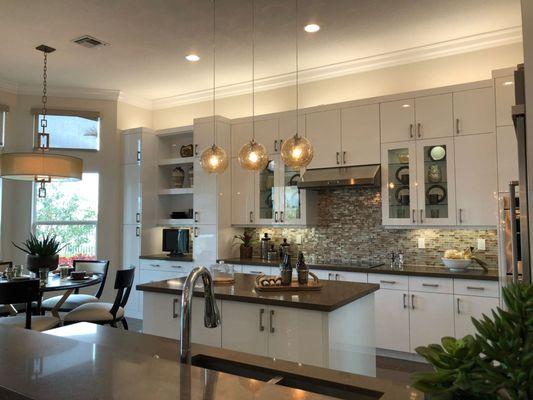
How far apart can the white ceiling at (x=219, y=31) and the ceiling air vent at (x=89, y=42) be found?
75 millimetres

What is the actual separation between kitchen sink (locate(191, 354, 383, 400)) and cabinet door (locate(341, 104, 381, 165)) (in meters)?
3.43

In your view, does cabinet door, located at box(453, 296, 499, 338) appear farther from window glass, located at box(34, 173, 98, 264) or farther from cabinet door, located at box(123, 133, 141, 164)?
window glass, located at box(34, 173, 98, 264)

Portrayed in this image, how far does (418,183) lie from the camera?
14.1 ft

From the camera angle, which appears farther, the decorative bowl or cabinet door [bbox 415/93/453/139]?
cabinet door [bbox 415/93/453/139]

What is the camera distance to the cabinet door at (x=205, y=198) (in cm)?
538

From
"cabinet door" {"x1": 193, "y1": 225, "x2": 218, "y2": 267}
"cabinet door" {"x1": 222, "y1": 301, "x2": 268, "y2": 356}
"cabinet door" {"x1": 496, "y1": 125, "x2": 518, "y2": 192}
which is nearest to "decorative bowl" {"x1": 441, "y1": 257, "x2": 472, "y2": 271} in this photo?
"cabinet door" {"x1": 496, "y1": 125, "x2": 518, "y2": 192}

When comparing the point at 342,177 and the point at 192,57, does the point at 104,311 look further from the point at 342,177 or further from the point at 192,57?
the point at 192,57

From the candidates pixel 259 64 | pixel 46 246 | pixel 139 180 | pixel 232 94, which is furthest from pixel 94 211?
pixel 259 64

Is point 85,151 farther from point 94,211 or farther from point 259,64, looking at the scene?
point 259,64

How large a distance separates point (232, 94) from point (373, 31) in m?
2.39

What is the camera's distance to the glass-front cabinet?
416 centimetres

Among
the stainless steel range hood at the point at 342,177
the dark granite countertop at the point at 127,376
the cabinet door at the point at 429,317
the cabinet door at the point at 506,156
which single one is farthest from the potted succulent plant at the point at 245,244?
the dark granite countertop at the point at 127,376

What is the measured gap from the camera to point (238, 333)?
9.44 feet

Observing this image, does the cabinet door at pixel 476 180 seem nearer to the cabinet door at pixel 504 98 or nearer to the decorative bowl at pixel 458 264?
the cabinet door at pixel 504 98
